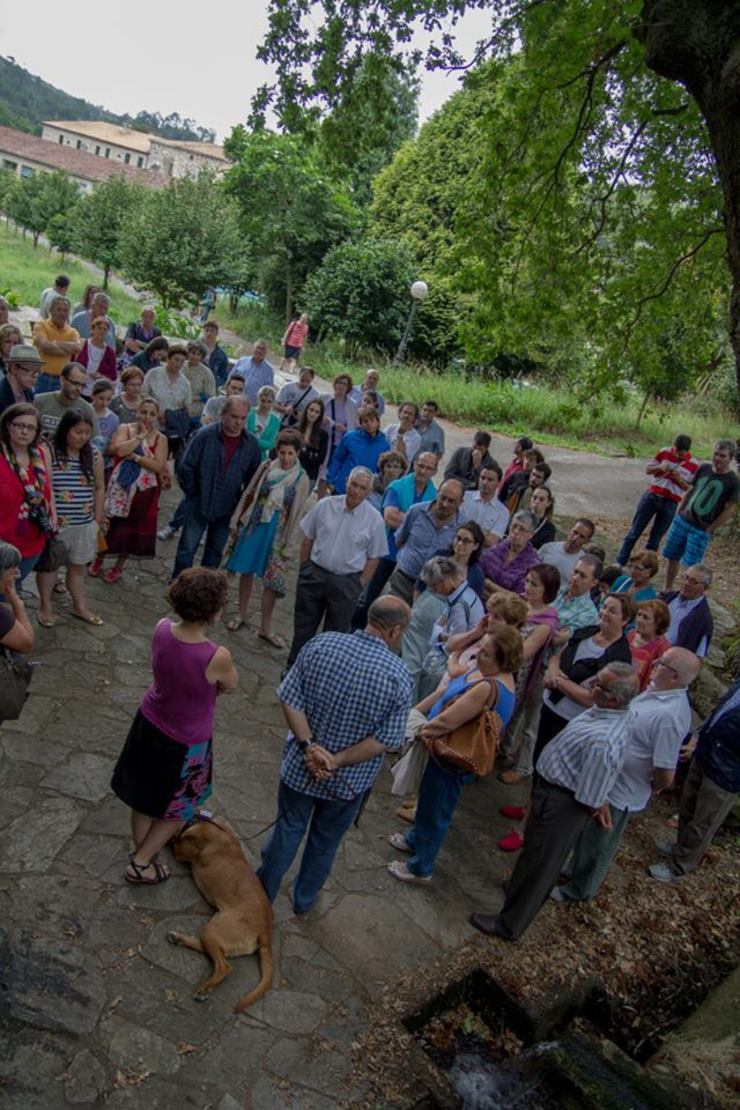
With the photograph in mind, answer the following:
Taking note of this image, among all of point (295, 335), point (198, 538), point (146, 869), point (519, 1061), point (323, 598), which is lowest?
point (519, 1061)

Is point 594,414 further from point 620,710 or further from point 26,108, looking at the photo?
point 26,108

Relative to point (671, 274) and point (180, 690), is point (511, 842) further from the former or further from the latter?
point (671, 274)

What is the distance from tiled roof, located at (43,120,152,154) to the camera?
10194 centimetres

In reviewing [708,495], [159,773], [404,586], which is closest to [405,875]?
[159,773]

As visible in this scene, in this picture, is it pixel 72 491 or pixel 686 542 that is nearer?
pixel 72 491

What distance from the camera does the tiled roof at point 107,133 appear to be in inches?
4013

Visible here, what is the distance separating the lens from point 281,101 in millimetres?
7879

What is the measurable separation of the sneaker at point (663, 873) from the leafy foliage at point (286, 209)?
2575 centimetres

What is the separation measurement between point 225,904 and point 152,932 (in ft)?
1.17

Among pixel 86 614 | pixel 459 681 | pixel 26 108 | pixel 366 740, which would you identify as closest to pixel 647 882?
pixel 459 681

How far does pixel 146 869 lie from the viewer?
3.98m

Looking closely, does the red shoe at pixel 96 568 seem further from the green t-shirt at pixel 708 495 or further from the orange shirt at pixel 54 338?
the green t-shirt at pixel 708 495

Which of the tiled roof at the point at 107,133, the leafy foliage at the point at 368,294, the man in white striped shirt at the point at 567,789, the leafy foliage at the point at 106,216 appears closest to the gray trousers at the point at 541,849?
the man in white striped shirt at the point at 567,789

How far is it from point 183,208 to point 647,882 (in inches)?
896
